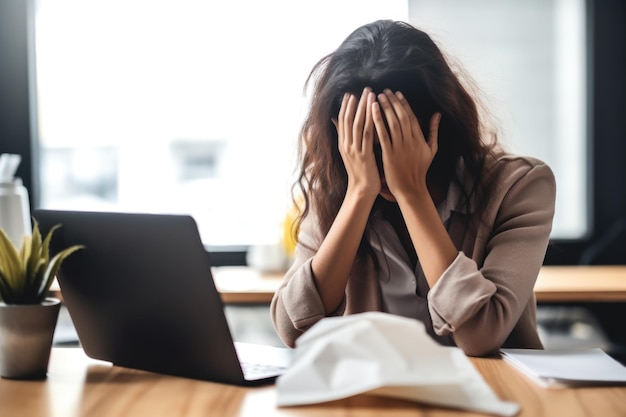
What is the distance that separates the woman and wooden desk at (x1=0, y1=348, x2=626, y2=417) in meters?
0.24

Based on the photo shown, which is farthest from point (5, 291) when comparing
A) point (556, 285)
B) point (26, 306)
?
point (556, 285)

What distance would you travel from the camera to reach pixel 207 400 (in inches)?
36.0

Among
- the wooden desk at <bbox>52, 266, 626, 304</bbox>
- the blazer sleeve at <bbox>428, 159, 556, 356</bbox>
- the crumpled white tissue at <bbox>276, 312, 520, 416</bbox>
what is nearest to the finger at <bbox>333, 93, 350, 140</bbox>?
the blazer sleeve at <bbox>428, 159, 556, 356</bbox>

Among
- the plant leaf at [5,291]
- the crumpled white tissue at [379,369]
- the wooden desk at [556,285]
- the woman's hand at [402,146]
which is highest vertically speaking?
the woman's hand at [402,146]

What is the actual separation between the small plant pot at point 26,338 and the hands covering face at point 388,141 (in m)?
0.56

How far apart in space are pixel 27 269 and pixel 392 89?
2.17ft

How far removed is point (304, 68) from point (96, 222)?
5.85 feet

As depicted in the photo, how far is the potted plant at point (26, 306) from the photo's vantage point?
1029mm

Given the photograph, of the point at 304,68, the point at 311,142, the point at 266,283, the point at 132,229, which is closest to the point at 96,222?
the point at 132,229

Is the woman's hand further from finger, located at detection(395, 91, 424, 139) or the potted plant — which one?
the potted plant

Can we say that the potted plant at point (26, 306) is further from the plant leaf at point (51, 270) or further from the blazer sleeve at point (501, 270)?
the blazer sleeve at point (501, 270)

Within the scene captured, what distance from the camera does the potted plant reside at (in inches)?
40.5

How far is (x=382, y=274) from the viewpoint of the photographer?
1.46 metres

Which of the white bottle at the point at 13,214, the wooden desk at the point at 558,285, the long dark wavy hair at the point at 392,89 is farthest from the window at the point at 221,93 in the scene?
the long dark wavy hair at the point at 392,89
